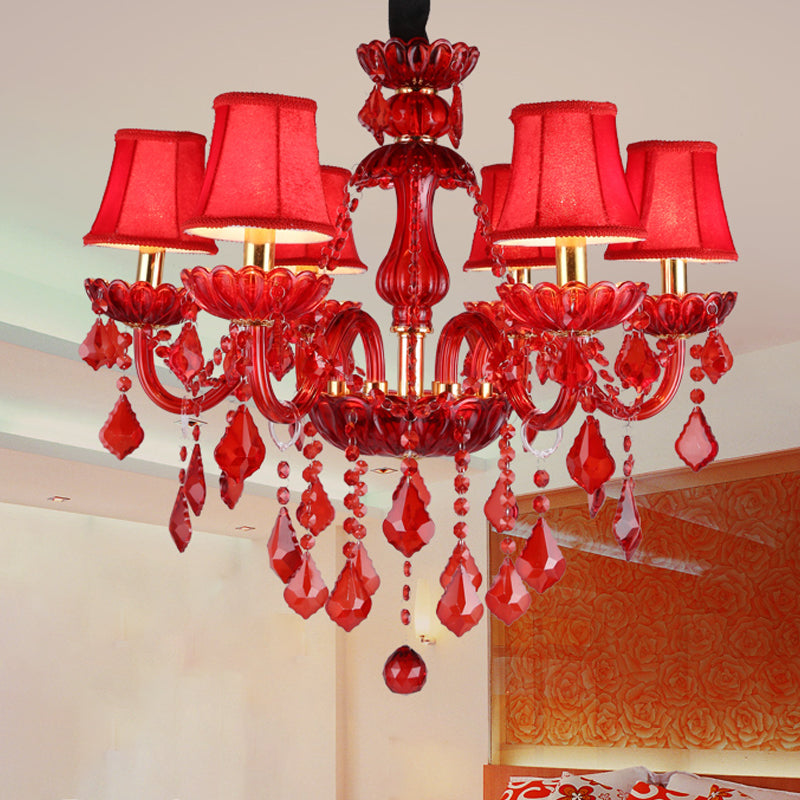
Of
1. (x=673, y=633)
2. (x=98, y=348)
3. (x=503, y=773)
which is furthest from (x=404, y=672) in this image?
(x=503, y=773)

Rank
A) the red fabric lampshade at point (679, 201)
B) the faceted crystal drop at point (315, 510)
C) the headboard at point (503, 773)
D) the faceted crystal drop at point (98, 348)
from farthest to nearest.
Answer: the headboard at point (503, 773) → the red fabric lampshade at point (679, 201) → the faceted crystal drop at point (98, 348) → the faceted crystal drop at point (315, 510)

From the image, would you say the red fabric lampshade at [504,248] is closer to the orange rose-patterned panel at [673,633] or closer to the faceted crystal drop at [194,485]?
the faceted crystal drop at [194,485]

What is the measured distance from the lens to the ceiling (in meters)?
2.02

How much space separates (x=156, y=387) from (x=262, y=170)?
328 millimetres

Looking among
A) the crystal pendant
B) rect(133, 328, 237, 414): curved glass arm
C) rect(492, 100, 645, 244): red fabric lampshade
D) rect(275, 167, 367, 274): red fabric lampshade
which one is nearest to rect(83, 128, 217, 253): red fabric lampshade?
rect(133, 328, 237, 414): curved glass arm

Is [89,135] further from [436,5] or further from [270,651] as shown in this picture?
[270,651]

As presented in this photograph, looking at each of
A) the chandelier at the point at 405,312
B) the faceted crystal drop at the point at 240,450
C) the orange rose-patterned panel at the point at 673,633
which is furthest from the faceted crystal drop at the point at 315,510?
the orange rose-patterned panel at the point at 673,633

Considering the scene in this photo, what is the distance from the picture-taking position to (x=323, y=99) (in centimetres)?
236

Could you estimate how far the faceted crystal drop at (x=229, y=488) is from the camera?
1.15 meters

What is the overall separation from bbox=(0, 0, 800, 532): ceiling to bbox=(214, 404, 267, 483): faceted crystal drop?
1153 mm

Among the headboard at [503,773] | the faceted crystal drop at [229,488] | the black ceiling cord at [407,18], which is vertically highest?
the black ceiling cord at [407,18]

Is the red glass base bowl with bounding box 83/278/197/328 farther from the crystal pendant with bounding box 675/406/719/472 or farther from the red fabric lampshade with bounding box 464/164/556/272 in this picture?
the crystal pendant with bounding box 675/406/719/472

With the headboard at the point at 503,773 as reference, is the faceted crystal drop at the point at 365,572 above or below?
above

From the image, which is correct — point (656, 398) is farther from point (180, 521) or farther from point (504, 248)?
point (180, 521)
